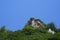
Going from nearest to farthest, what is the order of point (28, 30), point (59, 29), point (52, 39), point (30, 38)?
point (52, 39) < point (30, 38) < point (28, 30) < point (59, 29)

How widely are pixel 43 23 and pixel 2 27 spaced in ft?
30.7

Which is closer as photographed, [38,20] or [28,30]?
[28,30]

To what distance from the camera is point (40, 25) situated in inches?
1887

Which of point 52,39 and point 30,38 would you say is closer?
point 52,39

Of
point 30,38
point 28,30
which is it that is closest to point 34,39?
point 30,38

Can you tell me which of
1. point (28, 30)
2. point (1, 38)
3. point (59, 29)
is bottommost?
point (1, 38)

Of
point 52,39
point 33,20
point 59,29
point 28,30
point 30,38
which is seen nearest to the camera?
point 52,39

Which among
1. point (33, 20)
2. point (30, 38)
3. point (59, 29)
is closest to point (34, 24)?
point (33, 20)

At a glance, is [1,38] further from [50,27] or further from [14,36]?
[50,27]

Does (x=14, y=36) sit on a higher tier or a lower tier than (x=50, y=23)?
lower

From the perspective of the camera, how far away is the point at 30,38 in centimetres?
3278

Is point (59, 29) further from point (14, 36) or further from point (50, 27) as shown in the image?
point (14, 36)

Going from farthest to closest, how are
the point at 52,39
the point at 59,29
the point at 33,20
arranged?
the point at 33,20, the point at 59,29, the point at 52,39

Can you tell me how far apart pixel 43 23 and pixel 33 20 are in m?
1.83
